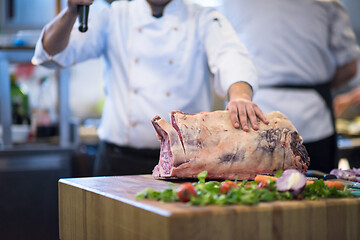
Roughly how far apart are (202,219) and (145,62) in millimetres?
1340

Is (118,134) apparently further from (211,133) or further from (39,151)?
(39,151)

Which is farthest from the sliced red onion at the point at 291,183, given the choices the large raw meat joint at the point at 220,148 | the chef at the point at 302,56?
the chef at the point at 302,56

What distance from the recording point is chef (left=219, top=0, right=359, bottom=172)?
2676 mm

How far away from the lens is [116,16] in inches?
87.7

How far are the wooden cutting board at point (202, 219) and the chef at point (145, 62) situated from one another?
846mm

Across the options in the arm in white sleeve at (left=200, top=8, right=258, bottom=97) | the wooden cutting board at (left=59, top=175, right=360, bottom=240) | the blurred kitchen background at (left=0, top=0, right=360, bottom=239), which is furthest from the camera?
the blurred kitchen background at (left=0, top=0, right=360, bottom=239)

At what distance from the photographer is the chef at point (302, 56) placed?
2.68m

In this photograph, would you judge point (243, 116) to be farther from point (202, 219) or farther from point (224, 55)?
point (202, 219)

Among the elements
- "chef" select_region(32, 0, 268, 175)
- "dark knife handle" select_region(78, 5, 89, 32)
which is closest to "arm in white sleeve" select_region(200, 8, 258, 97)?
"chef" select_region(32, 0, 268, 175)

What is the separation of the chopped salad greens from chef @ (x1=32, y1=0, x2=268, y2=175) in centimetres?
92

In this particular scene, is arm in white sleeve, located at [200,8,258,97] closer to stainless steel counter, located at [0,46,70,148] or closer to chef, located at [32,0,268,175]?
chef, located at [32,0,268,175]

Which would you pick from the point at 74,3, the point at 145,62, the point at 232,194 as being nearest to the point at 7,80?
the point at 145,62

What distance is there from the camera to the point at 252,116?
1590 millimetres

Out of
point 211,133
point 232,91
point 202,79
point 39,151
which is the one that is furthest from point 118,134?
point 39,151
